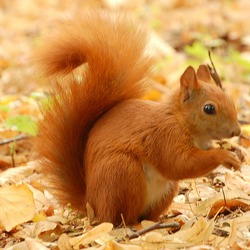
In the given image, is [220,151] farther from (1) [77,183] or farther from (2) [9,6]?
(2) [9,6]

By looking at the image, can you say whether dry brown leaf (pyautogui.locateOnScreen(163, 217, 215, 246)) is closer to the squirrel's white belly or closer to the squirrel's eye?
the squirrel's white belly

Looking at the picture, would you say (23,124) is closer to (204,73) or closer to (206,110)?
(204,73)

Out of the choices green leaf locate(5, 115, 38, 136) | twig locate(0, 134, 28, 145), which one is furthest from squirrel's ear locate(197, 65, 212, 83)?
twig locate(0, 134, 28, 145)

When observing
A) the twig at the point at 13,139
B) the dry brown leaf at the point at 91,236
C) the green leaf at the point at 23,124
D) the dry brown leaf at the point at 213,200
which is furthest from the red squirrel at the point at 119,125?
the twig at the point at 13,139

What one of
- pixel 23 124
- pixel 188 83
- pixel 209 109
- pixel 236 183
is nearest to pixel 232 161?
pixel 209 109

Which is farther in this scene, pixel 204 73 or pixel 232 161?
pixel 204 73

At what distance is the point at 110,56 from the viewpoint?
235cm

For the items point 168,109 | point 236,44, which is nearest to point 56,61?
point 168,109

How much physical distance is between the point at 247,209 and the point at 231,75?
2.94 metres

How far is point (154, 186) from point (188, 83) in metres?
0.38

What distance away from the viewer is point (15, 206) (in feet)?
7.28

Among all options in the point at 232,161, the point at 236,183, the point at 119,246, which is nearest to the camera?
the point at 119,246

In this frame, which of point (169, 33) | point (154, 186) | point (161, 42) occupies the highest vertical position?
point (169, 33)

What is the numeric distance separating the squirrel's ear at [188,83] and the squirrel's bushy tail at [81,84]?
0.71 feet
